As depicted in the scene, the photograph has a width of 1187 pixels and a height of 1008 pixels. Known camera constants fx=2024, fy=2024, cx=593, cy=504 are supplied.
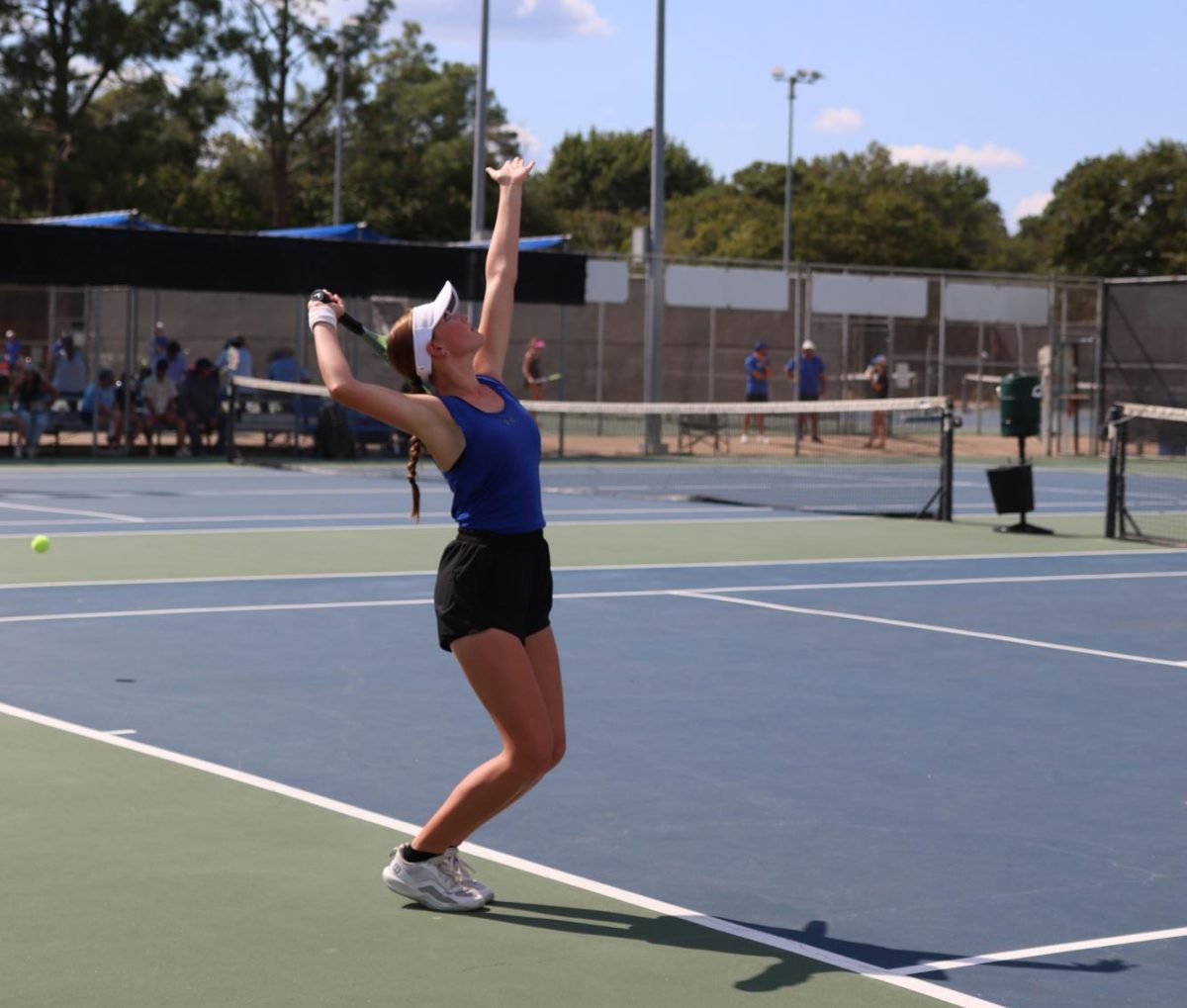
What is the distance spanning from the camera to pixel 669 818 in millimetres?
6367

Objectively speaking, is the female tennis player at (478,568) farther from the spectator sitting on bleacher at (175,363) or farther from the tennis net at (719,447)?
the spectator sitting on bleacher at (175,363)

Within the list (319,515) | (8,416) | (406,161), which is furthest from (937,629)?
(406,161)

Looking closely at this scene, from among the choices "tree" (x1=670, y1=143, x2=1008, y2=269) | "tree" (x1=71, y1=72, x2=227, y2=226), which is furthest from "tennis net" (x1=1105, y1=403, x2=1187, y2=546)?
"tree" (x1=670, y1=143, x2=1008, y2=269)

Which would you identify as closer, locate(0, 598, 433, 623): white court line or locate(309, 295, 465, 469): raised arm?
locate(309, 295, 465, 469): raised arm

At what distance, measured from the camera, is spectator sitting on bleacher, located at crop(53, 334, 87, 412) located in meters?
28.1

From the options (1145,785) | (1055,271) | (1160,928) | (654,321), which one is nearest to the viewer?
(1160,928)

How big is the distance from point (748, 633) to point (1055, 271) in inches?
2463

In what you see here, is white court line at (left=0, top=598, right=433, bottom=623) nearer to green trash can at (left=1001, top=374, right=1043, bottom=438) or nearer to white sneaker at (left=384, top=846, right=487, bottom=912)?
white sneaker at (left=384, top=846, right=487, bottom=912)

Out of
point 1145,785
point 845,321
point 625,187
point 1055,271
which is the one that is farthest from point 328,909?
point 625,187

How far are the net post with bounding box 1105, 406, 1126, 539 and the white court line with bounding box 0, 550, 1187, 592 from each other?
2.93 ft

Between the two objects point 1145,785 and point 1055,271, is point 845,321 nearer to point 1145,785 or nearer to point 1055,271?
point 1145,785

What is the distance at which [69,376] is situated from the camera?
28.3m

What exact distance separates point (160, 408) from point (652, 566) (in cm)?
1485

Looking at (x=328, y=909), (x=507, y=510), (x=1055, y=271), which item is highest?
(x=1055, y=271)
